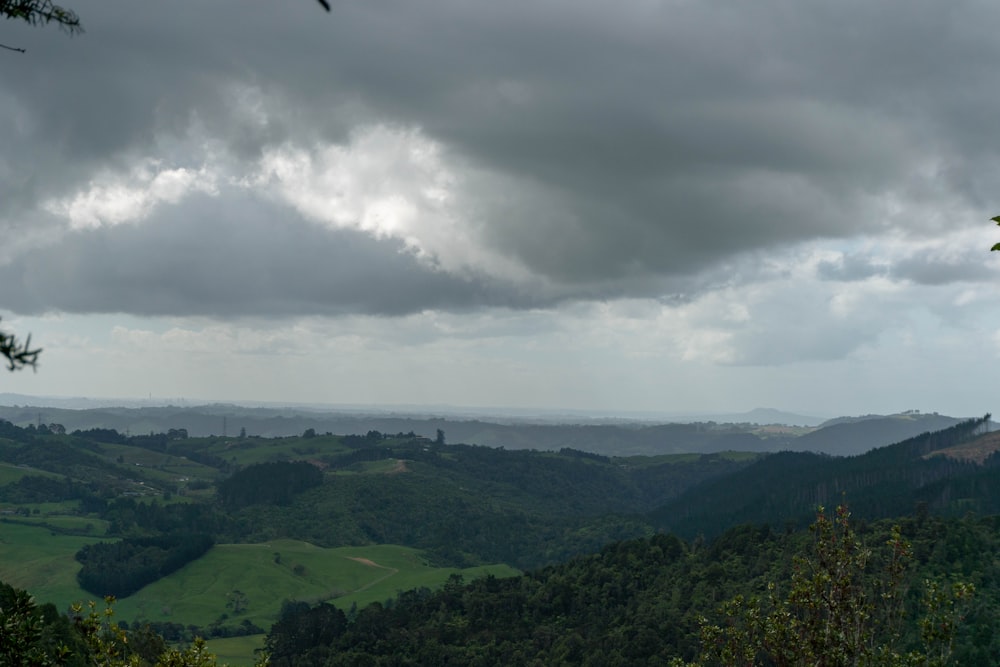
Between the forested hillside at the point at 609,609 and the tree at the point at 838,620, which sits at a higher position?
the tree at the point at 838,620

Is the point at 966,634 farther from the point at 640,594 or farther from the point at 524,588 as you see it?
the point at 524,588

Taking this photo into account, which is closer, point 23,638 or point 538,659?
point 23,638

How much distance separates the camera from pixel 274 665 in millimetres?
178375

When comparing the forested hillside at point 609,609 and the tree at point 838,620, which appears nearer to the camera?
the tree at point 838,620

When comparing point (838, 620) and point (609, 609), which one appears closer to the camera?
point (838, 620)

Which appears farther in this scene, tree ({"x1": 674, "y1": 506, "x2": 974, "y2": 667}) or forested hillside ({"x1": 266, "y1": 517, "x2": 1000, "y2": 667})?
forested hillside ({"x1": 266, "y1": 517, "x2": 1000, "y2": 667})

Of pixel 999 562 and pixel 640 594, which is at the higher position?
pixel 999 562

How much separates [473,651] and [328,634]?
3750 cm

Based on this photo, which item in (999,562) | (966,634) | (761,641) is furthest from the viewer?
(999,562)

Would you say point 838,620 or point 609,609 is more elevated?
point 838,620

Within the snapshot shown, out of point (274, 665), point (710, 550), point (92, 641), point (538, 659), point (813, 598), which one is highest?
point (813, 598)

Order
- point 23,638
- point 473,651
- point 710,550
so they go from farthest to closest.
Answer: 1. point 710,550
2. point 473,651
3. point 23,638

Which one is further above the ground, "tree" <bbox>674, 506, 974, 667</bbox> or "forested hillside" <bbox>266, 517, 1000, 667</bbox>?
"tree" <bbox>674, 506, 974, 667</bbox>

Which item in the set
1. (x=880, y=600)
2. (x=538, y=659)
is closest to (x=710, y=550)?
(x=538, y=659)
